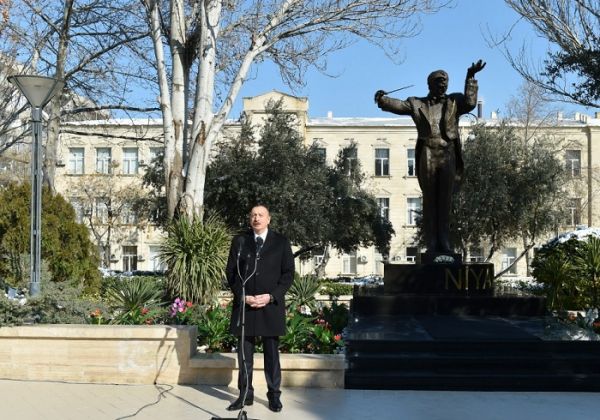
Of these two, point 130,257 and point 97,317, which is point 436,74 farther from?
point 130,257

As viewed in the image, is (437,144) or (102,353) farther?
(437,144)

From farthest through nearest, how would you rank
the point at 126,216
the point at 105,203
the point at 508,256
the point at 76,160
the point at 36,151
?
the point at 76,160
the point at 508,256
the point at 126,216
the point at 105,203
the point at 36,151

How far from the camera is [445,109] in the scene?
10391 millimetres

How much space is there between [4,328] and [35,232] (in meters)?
1.70

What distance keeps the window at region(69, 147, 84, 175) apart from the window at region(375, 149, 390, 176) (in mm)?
20491

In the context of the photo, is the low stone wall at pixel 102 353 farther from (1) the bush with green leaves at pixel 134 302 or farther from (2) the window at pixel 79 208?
(2) the window at pixel 79 208

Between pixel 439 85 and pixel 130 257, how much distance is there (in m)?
41.6

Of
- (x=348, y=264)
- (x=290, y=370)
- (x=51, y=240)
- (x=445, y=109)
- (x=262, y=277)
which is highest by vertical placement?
(x=445, y=109)

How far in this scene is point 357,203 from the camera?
3084 cm

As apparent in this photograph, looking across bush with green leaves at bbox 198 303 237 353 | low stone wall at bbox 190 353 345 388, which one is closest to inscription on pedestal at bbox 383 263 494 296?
bush with green leaves at bbox 198 303 237 353

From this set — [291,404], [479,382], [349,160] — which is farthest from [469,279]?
[349,160]

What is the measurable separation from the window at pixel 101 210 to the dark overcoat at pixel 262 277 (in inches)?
1599

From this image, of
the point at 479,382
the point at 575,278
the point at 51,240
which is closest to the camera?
the point at 479,382

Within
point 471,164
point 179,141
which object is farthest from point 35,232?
point 471,164
